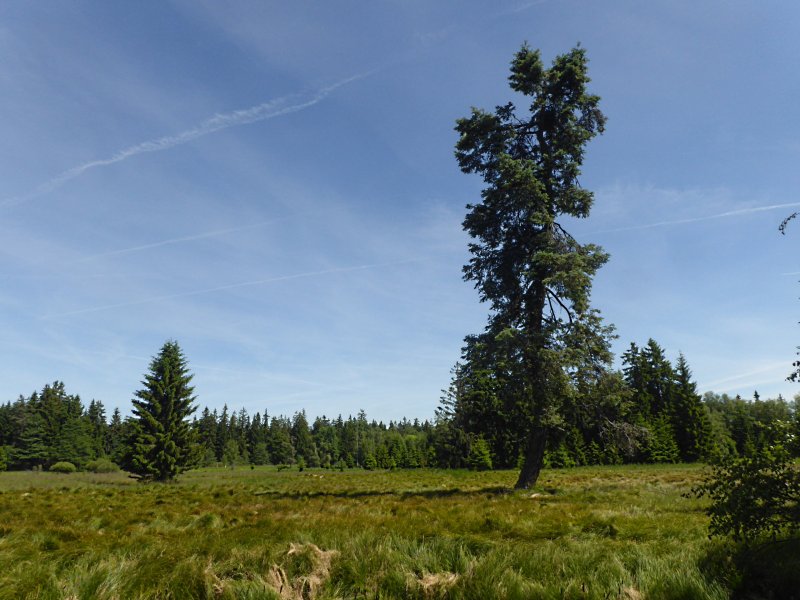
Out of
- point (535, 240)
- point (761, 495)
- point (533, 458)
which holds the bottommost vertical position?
point (533, 458)

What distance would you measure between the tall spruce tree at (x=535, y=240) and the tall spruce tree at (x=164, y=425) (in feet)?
104

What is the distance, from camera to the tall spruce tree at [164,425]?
35938mm

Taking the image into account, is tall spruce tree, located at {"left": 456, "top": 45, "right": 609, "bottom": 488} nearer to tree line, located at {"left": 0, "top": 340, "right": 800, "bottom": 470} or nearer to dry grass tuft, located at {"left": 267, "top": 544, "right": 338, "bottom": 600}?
tree line, located at {"left": 0, "top": 340, "right": 800, "bottom": 470}

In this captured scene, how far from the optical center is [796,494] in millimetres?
4824

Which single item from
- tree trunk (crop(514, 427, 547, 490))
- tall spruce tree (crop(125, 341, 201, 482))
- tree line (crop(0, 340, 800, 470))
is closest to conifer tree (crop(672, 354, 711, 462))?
tree line (crop(0, 340, 800, 470))

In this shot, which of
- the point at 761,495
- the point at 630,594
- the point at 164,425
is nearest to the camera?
the point at 630,594

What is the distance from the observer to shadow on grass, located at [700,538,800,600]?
13.5ft

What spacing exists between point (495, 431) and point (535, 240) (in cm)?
738

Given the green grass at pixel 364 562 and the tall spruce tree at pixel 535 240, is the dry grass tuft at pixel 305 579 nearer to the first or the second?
the green grass at pixel 364 562

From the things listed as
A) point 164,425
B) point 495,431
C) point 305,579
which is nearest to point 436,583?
point 305,579

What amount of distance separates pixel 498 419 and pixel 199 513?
10.3m

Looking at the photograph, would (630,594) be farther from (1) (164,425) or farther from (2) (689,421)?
(2) (689,421)

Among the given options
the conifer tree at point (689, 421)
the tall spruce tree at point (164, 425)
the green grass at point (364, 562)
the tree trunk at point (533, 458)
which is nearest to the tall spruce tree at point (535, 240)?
the tree trunk at point (533, 458)

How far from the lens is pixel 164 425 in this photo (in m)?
38.3
